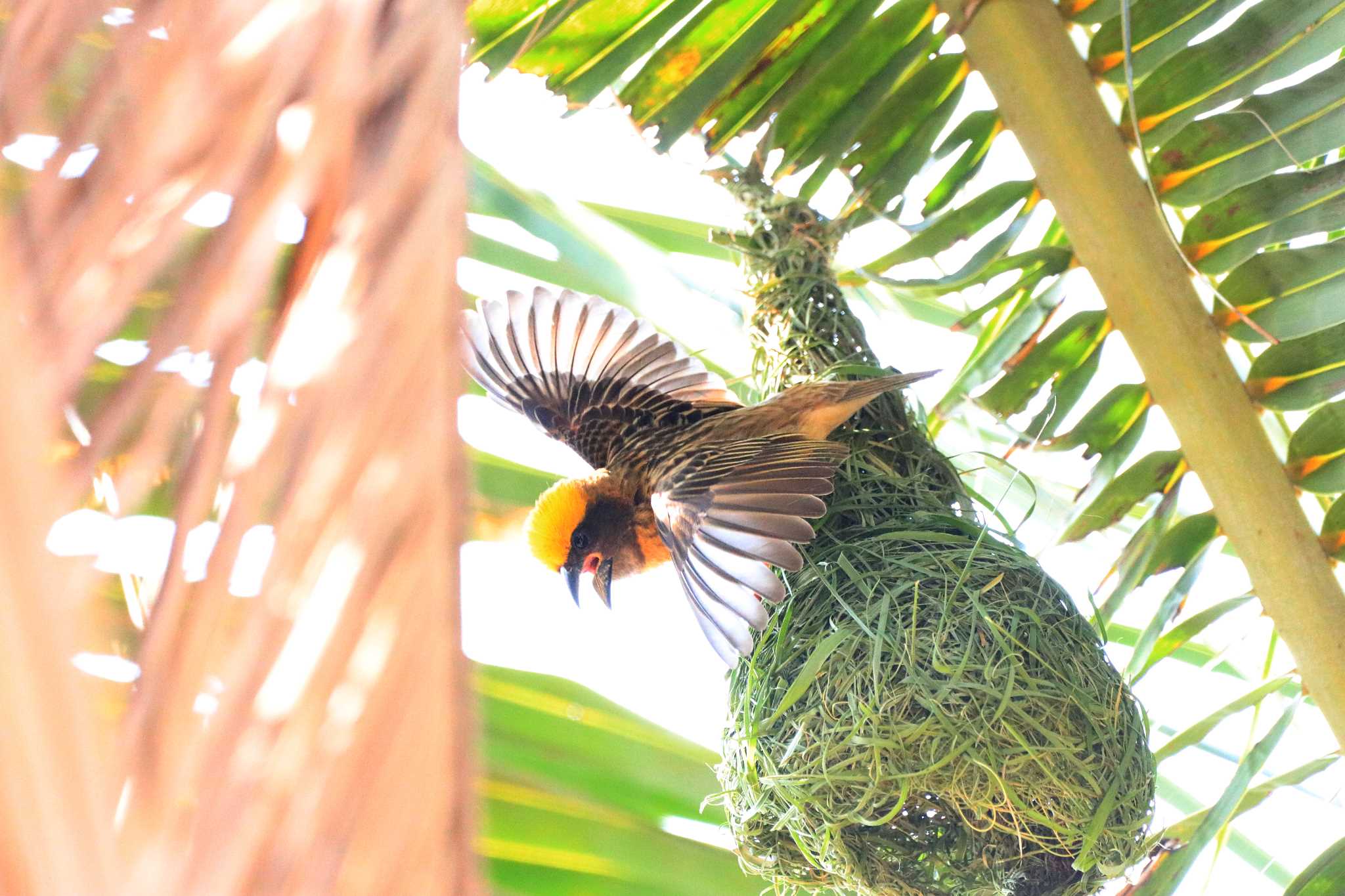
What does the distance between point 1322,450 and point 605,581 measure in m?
0.87

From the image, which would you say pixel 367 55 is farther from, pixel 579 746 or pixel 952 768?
pixel 579 746

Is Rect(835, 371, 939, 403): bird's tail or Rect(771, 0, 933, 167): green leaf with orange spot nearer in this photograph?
Rect(835, 371, 939, 403): bird's tail

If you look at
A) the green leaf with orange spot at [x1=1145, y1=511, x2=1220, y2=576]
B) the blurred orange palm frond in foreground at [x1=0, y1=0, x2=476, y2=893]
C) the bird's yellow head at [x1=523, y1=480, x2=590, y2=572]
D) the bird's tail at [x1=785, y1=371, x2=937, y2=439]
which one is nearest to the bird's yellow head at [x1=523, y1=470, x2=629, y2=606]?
the bird's yellow head at [x1=523, y1=480, x2=590, y2=572]

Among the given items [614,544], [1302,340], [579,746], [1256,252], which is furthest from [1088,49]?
[579,746]

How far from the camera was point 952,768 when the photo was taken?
105 cm

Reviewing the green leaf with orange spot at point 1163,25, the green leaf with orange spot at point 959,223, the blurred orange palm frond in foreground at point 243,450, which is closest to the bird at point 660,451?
the green leaf with orange spot at point 959,223

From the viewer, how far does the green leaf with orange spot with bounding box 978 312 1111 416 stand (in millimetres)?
1439

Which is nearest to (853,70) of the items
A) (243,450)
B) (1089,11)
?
(1089,11)

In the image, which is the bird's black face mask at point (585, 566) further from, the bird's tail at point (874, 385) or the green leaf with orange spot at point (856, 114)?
the green leaf with orange spot at point (856, 114)

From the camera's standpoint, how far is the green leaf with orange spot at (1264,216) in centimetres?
131

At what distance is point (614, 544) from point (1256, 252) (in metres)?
0.83

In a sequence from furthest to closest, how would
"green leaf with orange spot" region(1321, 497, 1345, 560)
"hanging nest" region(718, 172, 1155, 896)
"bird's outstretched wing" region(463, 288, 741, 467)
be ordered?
"bird's outstretched wing" region(463, 288, 741, 467)
"green leaf with orange spot" region(1321, 497, 1345, 560)
"hanging nest" region(718, 172, 1155, 896)

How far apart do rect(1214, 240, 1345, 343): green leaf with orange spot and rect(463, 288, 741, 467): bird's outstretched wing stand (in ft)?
2.03

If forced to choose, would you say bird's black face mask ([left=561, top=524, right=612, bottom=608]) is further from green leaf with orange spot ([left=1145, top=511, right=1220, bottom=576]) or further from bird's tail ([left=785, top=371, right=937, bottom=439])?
green leaf with orange spot ([left=1145, top=511, right=1220, bottom=576])
